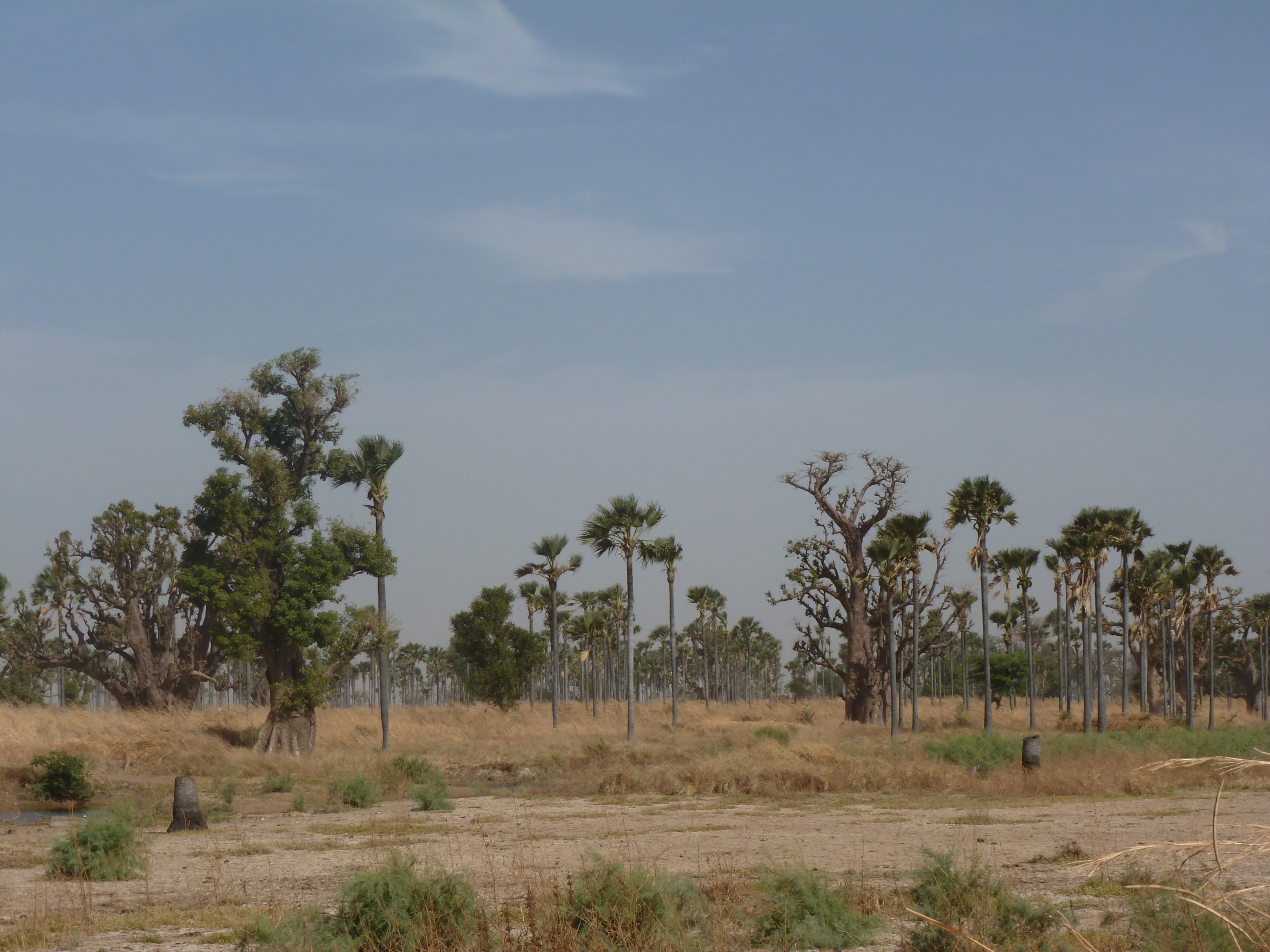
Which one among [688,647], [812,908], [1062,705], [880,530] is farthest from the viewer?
[688,647]

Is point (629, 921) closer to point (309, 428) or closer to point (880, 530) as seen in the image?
point (309, 428)

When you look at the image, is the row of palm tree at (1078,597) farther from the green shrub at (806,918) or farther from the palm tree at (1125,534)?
the green shrub at (806,918)

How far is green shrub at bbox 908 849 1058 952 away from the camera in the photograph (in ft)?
30.3

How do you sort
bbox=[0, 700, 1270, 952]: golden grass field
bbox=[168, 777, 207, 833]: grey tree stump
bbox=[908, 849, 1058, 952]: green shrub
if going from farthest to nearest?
bbox=[168, 777, 207, 833]: grey tree stump → bbox=[0, 700, 1270, 952]: golden grass field → bbox=[908, 849, 1058, 952]: green shrub

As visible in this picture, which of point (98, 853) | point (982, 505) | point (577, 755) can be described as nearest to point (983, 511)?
point (982, 505)

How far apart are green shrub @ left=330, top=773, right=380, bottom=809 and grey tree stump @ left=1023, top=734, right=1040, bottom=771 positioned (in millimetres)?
16038

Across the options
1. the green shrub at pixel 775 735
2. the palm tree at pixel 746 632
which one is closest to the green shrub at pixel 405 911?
the green shrub at pixel 775 735

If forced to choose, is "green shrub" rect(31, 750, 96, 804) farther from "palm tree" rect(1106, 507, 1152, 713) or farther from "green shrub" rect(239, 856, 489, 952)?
"palm tree" rect(1106, 507, 1152, 713)

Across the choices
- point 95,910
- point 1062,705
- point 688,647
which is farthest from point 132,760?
point 688,647

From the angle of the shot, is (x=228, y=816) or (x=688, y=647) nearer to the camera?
(x=228, y=816)

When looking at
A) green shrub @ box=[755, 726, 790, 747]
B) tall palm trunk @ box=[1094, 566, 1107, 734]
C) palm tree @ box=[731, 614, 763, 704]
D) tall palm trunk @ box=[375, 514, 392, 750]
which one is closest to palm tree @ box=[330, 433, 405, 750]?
tall palm trunk @ box=[375, 514, 392, 750]

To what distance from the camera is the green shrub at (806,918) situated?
31.9 ft

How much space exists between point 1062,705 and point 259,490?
5763 cm

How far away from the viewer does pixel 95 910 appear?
1200 cm
